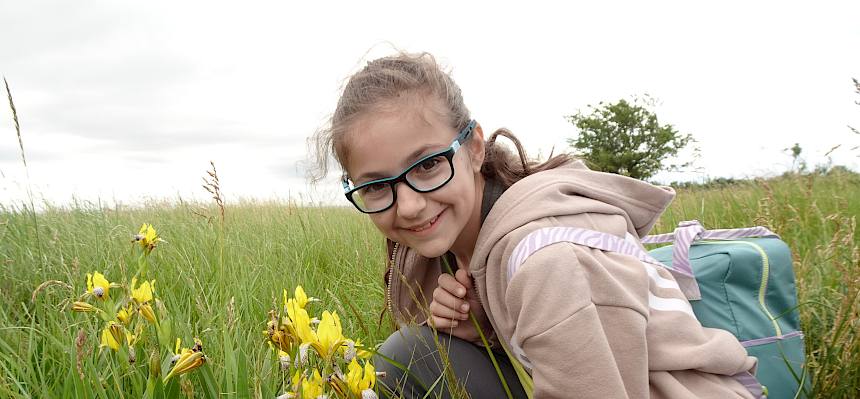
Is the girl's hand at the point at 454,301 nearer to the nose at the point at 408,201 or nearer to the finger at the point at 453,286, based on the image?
the finger at the point at 453,286

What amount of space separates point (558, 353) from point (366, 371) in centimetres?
47

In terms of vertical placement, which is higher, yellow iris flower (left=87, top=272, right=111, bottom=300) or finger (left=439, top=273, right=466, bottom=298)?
yellow iris flower (left=87, top=272, right=111, bottom=300)

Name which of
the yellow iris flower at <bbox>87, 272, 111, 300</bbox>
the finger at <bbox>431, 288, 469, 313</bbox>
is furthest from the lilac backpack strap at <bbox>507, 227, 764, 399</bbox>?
the yellow iris flower at <bbox>87, 272, 111, 300</bbox>

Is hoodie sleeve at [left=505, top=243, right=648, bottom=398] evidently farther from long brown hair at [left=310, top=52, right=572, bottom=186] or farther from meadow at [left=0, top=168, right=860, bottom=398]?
long brown hair at [left=310, top=52, right=572, bottom=186]

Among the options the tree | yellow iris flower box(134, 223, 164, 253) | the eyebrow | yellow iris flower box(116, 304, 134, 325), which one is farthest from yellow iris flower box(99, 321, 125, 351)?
the tree

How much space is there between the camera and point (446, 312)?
1838 millimetres

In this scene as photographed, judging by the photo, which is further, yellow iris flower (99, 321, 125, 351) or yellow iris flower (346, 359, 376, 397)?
yellow iris flower (99, 321, 125, 351)

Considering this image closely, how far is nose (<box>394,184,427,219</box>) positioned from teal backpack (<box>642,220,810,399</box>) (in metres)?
0.73

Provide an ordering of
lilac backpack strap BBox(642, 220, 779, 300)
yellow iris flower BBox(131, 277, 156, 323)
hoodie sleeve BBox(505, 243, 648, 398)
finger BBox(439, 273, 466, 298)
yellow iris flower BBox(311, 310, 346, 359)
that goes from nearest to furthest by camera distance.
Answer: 1. yellow iris flower BBox(311, 310, 346, 359)
2. hoodie sleeve BBox(505, 243, 648, 398)
3. yellow iris flower BBox(131, 277, 156, 323)
4. lilac backpack strap BBox(642, 220, 779, 300)
5. finger BBox(439, 273, 466, 298)

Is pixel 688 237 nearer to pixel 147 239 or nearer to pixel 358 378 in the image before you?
pixel 358 378

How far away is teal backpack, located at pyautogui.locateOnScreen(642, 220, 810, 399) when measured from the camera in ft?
5.50

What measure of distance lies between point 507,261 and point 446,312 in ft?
1.41

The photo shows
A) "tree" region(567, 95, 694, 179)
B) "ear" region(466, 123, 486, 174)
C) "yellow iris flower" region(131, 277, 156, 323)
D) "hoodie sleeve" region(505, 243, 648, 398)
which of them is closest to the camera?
"hoodie sleeve" region(505, 243, 648, 398)

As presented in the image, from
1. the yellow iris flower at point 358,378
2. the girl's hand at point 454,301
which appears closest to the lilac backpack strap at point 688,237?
the girl's hand at point 454,301
